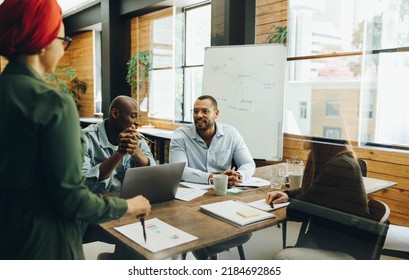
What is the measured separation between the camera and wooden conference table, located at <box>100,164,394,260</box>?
1021 millimetres

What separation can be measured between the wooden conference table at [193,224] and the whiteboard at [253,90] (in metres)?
1.56

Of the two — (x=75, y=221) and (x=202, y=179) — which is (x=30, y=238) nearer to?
(x=75, y=221)

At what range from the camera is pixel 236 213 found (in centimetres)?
130

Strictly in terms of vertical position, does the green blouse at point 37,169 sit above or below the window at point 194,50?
below

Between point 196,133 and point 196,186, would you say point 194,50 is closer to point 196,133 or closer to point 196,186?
point 196,133

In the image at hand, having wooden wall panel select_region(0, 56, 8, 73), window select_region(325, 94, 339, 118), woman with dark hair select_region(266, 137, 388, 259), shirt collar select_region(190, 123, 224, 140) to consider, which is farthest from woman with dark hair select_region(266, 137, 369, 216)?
window select_region(325, 94, 339, 118)

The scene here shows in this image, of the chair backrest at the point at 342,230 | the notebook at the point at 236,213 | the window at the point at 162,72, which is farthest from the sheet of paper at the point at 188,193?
the window at the point at 162,72

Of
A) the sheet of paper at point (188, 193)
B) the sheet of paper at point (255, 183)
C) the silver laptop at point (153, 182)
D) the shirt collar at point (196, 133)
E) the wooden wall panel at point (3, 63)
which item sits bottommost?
the sheet of paper at point (255, 183)

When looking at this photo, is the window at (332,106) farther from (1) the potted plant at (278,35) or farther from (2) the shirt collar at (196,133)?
(2) the shirt collar at (196,133)

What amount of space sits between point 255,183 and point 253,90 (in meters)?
1.43

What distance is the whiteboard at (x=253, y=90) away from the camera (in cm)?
301

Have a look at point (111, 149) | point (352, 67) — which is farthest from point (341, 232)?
point (352, 67)

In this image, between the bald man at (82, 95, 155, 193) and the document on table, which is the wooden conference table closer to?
the document on table
